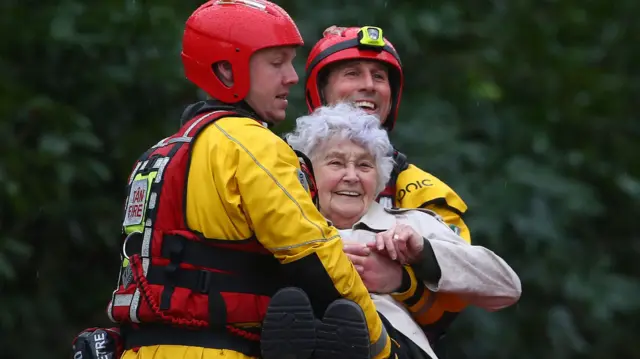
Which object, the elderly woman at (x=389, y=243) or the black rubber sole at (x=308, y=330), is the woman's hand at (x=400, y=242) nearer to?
the elderly woman at (x=389, y=243)

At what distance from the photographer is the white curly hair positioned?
190 inches

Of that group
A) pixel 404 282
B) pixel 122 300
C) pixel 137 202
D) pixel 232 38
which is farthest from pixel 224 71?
pixel 404 282

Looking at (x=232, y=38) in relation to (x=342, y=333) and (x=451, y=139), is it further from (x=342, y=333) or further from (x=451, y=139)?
(x=451, y=139)

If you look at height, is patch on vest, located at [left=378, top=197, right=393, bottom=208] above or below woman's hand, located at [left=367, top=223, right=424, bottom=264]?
below

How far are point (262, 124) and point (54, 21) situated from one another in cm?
398

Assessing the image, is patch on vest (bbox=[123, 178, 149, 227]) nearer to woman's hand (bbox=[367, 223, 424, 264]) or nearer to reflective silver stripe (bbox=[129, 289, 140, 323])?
reflective silver stripe (bbox=[129, 289, 140, 323])

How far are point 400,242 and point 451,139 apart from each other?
4.81 meters

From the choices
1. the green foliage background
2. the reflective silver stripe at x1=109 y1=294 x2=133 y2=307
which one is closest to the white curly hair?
the reflective silver stripe at x1=109 y1=294 x2=133 y2=307

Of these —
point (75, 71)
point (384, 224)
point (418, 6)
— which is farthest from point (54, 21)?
point (384, 224)

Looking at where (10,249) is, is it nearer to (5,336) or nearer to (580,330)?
(5,336)

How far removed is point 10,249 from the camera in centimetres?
780

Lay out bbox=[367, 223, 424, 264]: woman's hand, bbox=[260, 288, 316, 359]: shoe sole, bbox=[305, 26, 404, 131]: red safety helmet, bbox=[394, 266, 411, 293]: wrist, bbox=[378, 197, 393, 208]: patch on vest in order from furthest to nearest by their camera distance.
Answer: bbox=[305, 26, 404, 131]: red safety helmet < bbox=[378, 197, 393, 208]: patch on vest < bbox=[394, 266, 411, 293]: wrist < bbox=[367, 223, 424, 264]: woman's hand < bbox=[260, 288, 316, 359]: shoe sole

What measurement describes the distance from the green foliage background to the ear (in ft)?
11.6

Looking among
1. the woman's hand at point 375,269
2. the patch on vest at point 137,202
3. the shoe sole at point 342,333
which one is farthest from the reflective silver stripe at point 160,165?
the woman's hand at point 375,269
